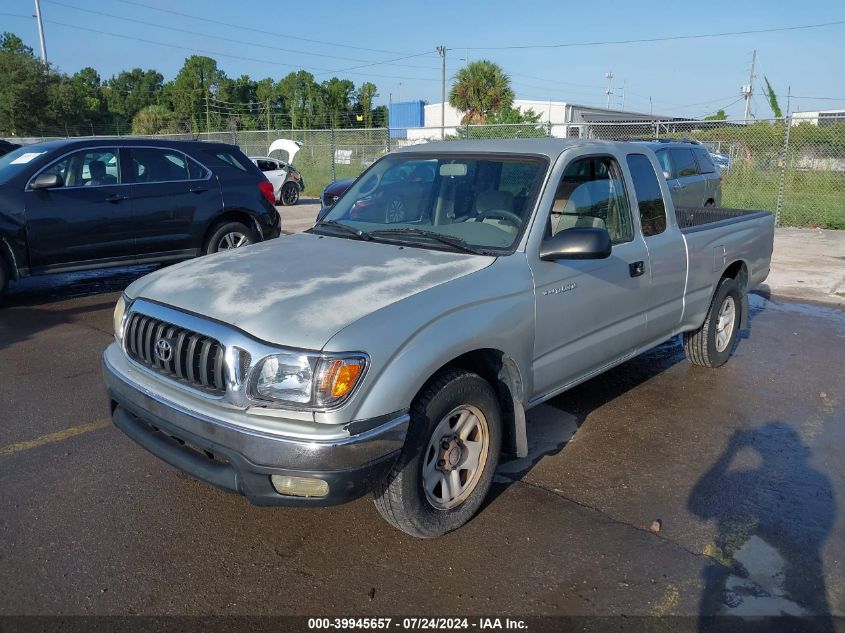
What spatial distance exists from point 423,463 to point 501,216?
4.97 ft

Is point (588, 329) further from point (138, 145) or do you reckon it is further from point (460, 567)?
point (138, 145)

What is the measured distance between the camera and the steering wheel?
3809 mm

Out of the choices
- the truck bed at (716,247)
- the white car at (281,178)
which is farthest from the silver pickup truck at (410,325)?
the white car at (281,178)

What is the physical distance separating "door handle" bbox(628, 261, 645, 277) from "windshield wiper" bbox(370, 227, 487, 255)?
120 cm

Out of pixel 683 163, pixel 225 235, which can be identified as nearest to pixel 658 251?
pixel 225 235

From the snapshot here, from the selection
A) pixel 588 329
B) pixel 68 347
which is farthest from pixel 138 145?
pixel 588 329

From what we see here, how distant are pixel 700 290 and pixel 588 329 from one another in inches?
65.6

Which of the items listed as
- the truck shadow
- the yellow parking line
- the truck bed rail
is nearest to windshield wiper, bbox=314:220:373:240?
the yellow parking line

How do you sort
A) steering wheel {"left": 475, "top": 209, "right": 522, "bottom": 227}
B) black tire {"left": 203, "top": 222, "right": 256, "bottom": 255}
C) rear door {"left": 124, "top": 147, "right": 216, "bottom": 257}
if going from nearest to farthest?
1. steering wheel {"left": 475, "top": 209, "right": 522, "bottom": 227}
2. rear door {"left": 124, "top": 147, "right": 216, "bottom": 257}
3. black tire {"left": 203, "top": 222, "right": 256, "bottom": 255}

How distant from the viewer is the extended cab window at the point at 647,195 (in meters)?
4.61

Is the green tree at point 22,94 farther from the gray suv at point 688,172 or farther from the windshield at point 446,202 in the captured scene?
the windshield at point 446,202

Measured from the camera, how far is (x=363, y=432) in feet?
9.04

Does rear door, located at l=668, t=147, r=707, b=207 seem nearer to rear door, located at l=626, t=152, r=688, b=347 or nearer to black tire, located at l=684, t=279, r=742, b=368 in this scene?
black tire, located at l=684, t=279, r=742, b=368

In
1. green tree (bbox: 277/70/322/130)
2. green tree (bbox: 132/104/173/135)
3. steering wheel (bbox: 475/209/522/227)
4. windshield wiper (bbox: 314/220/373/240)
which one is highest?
green tree (bbox: 277/70/322/130)
